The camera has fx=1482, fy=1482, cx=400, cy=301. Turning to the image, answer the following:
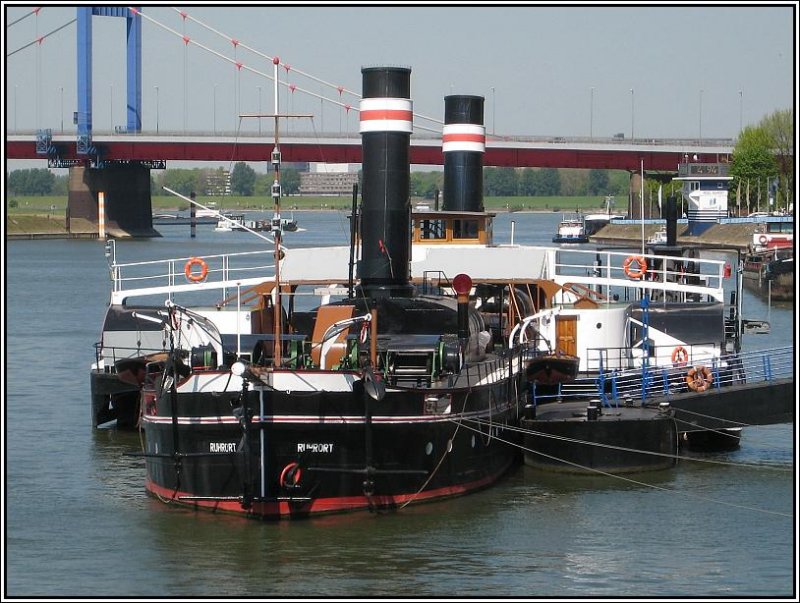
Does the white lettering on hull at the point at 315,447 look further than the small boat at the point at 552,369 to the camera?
No

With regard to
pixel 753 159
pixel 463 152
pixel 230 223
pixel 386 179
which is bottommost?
pixel 230 223

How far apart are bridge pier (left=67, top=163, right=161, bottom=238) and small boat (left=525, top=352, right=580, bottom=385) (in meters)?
94.7

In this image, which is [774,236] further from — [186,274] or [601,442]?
[601,442]

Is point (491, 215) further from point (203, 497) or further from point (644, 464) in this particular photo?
point (203, 497)

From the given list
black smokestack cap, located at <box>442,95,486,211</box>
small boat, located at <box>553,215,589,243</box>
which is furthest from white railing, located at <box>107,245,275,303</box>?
small boat, located at <box>553,215,589,243</box>

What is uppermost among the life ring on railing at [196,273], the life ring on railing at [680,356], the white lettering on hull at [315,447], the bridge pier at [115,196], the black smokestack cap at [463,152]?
the bridge pier at [115,196]

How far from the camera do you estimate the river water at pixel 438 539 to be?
1886 cm

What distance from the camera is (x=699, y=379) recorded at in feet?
91.9

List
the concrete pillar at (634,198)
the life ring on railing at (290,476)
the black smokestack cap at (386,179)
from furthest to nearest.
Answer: the concrete pillar at (634,198)
the black smokestack cap at (386,179)
the life ring on railing at (290,476)

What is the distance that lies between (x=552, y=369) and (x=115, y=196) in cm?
9676

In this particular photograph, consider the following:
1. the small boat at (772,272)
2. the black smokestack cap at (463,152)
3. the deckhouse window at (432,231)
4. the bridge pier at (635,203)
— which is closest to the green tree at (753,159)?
the bridge pier at (635,203)

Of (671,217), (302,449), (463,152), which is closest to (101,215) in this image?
(463,152)

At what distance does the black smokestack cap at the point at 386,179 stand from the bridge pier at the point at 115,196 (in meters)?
94.5

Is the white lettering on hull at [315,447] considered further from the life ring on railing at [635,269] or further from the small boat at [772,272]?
the small boat at [772,272]
